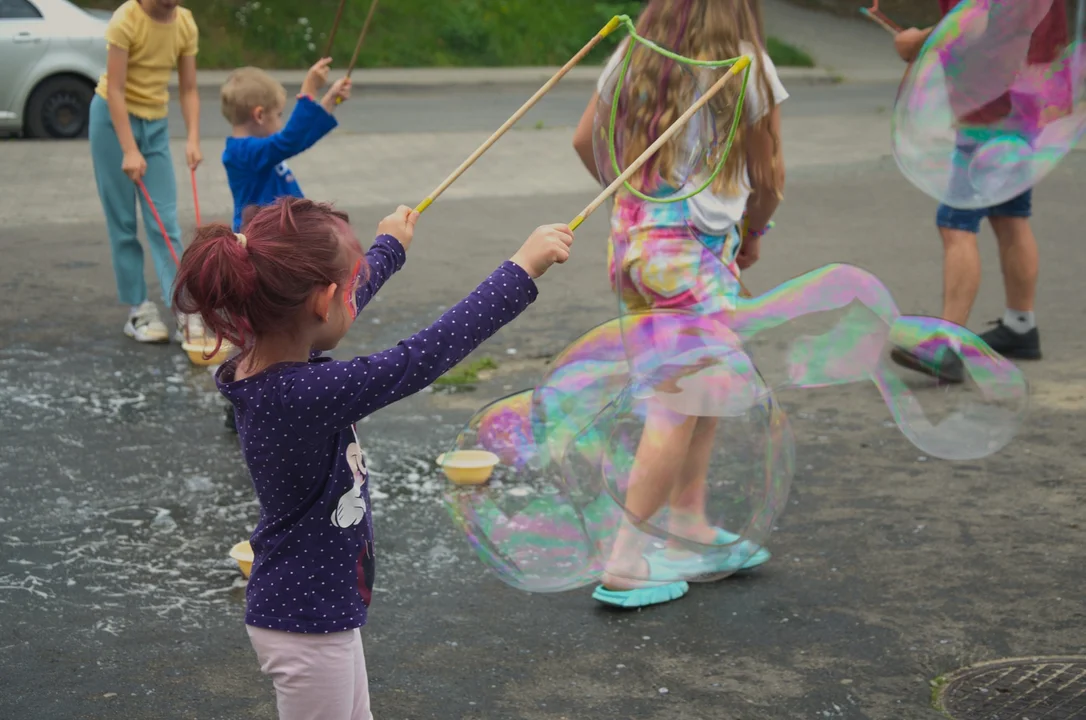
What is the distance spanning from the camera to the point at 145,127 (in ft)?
19.5

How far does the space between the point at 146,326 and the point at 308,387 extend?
4279mm

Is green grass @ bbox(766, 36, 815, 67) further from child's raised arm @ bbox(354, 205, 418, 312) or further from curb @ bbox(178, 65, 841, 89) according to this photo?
child's raised arm @ bbox(354, 205, 418, 312)

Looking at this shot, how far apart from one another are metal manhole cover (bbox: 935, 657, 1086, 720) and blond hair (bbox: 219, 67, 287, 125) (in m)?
3.19

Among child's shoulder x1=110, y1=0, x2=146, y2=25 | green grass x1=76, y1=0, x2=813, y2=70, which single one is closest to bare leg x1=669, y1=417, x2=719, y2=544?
child's shoulder x1=110, y1=0, x2=146, y2=25

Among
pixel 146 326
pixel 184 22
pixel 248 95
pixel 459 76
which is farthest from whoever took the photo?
pixel 459 76

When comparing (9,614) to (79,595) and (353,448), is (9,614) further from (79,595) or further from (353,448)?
(353,448)

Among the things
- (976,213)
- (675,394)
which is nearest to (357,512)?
(675,394)

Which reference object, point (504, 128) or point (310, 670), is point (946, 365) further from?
point (310, 670)

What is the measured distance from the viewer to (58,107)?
1215 centimetres

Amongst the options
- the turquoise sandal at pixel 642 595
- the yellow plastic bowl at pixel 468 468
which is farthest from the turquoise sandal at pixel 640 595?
the yellow plastic bowl at pixel 468 468

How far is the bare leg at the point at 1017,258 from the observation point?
5676 mm

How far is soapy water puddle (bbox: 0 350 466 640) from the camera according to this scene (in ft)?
12.1

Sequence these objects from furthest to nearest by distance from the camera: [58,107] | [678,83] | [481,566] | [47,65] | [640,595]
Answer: [58,107] < [47,65] < [481,566] < [640,595] < [678,83]

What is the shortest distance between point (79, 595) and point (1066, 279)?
5.44 meters
